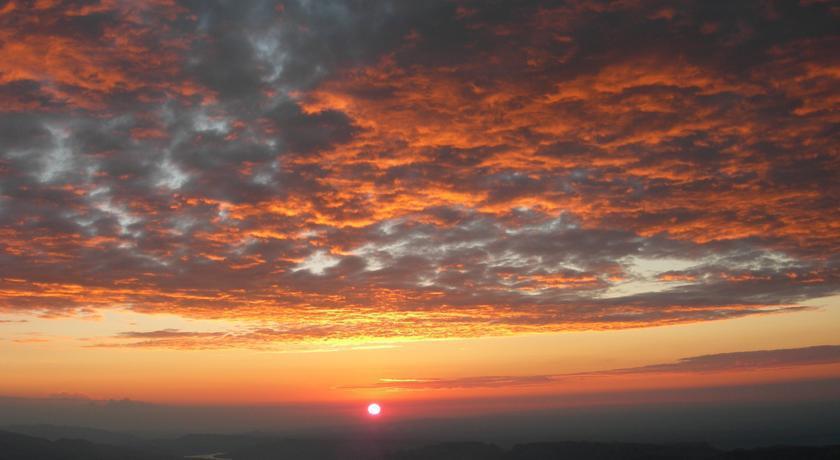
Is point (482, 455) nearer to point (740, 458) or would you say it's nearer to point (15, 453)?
point (740, 458)

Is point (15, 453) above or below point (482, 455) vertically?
above

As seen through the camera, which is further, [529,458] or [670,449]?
[529,458]

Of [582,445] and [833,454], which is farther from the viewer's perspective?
[582,445]

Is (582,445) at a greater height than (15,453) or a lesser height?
lesser

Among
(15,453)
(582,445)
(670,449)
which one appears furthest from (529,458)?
(15,453)

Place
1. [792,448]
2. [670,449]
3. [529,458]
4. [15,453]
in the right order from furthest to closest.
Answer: [15,453], [529,458], [670,449], [792,448]

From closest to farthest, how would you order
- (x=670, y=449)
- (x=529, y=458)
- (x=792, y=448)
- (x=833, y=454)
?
(x=833, y=454) → (x=792, y=448) → (x=670, y=449) → (x=529, y=458)

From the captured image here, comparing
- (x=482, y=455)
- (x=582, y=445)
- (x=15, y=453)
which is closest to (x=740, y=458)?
(x=582, y=445)

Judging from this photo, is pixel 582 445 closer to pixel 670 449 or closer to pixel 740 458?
pixel 670 449

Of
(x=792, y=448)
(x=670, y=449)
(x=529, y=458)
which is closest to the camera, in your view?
(x=792, y=448)
